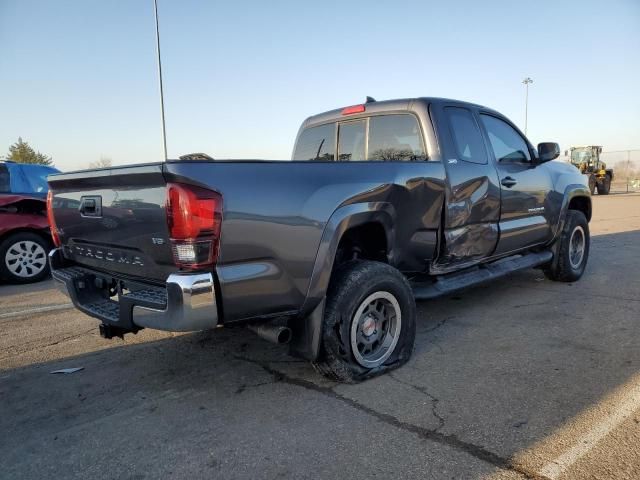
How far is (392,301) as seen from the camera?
3.44 m

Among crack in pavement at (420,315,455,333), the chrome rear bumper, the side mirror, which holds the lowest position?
crack in pavement at (420,315,455,333)

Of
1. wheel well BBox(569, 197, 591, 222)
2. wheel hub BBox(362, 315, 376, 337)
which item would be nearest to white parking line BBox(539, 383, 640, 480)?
wheel hub BBox(362, 315, 376, 337)

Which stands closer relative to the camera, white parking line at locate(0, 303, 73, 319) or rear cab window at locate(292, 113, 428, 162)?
rear cab window at locate(292, 113, 428, 162)

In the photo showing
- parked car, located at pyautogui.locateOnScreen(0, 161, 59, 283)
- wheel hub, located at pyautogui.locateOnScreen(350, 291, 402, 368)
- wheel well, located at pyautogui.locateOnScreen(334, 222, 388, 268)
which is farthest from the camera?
parked car, located at pyautogui.locateOnScreen(0, 161, 59, 283)

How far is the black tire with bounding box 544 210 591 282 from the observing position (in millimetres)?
5859

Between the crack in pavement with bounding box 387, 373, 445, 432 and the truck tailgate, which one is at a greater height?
the truck tailgate

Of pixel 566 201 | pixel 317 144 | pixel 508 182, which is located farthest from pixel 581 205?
pixel 317 144

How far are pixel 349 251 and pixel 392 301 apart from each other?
20.0 inches

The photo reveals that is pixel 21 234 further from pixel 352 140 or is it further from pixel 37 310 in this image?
pixel 352 140

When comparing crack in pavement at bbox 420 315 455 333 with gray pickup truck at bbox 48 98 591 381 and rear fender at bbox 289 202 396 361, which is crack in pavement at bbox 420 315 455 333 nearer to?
gray pickup truck at bbox 48 98 591 381

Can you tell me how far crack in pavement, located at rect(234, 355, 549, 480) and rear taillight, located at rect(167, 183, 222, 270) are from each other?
1.23 meters

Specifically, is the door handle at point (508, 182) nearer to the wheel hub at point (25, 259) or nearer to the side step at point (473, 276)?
the side step at point (473, 276)

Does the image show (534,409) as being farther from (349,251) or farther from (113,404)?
(113,404)

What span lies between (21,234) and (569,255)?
7.24m
